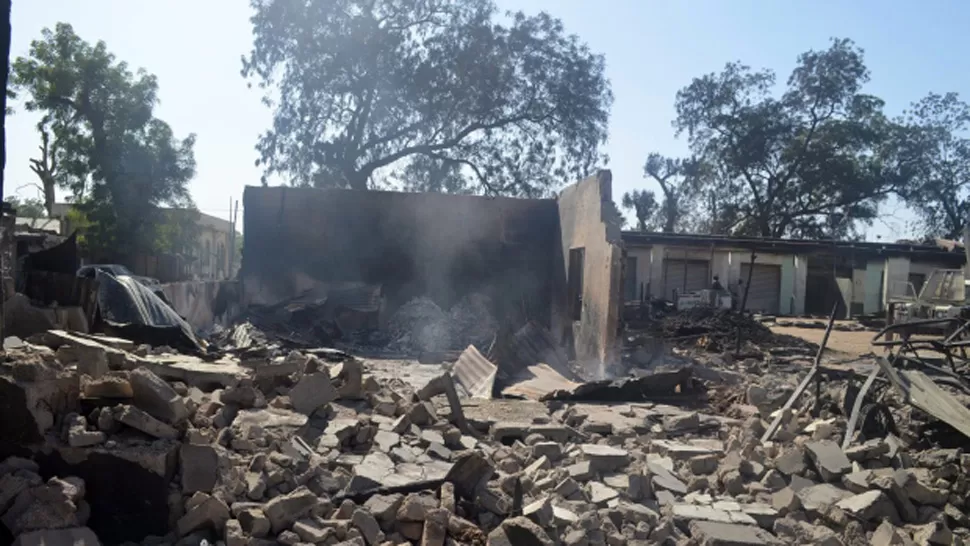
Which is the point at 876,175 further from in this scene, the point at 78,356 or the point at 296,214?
the point at 78,356

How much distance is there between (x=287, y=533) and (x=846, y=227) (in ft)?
116

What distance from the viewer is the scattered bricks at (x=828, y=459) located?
5297mm

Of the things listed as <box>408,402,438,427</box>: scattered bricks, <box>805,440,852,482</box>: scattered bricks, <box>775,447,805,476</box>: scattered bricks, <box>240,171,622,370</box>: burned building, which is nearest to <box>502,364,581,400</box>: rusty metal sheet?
<box>408,402,438,427</box>: scattered bricks

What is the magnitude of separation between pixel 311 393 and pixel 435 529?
238 cm

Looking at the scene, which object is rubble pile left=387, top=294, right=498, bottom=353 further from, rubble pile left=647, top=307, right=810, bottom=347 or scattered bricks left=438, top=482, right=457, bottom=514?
scattered bricks left=438, top=482, right=457, bottom=514

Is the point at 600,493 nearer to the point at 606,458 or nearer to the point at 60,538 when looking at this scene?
the point at 606,458

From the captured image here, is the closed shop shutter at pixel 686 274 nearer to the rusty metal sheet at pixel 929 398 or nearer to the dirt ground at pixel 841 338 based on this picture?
the dirt ground at pixel 841 338

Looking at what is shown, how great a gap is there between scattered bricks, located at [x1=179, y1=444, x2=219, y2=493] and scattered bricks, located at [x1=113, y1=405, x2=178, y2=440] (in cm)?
16

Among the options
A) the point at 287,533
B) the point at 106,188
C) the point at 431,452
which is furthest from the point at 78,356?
the point at 106,188

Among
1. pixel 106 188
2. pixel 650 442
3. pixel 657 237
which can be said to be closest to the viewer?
pixel 650 442

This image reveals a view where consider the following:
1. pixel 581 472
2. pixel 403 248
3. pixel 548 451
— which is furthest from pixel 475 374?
pixel 403 248

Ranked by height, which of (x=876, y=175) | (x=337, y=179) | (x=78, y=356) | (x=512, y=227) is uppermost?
(x=876, y=175)

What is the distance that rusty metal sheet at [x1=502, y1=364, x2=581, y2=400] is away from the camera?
910cm

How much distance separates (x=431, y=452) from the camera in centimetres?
573
